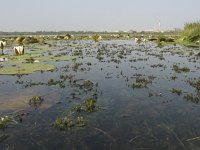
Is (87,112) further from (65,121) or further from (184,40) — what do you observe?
(184,40)

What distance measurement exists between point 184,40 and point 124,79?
141ft

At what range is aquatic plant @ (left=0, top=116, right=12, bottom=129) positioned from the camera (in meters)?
10.4

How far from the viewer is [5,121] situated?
10.6m

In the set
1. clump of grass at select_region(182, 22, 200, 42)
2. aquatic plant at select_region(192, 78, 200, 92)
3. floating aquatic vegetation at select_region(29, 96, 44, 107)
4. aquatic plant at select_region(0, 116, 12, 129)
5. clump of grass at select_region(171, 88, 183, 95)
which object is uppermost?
clump of grass at select_region(182, 22, 200, 42)

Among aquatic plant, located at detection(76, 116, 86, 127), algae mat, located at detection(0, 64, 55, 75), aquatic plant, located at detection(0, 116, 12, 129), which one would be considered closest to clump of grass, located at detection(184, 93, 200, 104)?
aquatic plant, located at detection(76, 116, 86, 127)

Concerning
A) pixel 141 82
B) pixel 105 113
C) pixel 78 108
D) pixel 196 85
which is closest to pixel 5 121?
pixel 78 108

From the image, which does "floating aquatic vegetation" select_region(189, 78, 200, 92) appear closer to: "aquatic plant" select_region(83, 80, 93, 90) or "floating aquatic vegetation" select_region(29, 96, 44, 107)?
"aquatic plant" select_region(83, 80, 93, 90)

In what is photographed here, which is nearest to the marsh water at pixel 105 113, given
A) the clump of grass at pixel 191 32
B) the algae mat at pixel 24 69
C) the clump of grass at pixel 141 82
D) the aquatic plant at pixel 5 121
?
the aquatic plant at pixel 5 121

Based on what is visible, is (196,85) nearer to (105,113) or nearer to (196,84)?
(196,84)

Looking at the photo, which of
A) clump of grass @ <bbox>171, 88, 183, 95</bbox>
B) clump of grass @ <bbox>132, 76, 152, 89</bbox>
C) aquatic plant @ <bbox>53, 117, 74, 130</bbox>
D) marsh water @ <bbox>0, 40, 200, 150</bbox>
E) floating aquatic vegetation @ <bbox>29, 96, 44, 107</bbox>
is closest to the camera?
marsh water @ <bbox>0, 40, 200, 150</bbox>

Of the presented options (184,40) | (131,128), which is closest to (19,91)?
(131,128)

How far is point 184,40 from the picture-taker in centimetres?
5878

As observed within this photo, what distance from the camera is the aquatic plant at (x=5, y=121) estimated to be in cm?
1036

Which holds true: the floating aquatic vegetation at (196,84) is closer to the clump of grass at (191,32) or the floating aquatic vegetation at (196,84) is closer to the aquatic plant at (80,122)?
the aquatic plant at (80,122)
